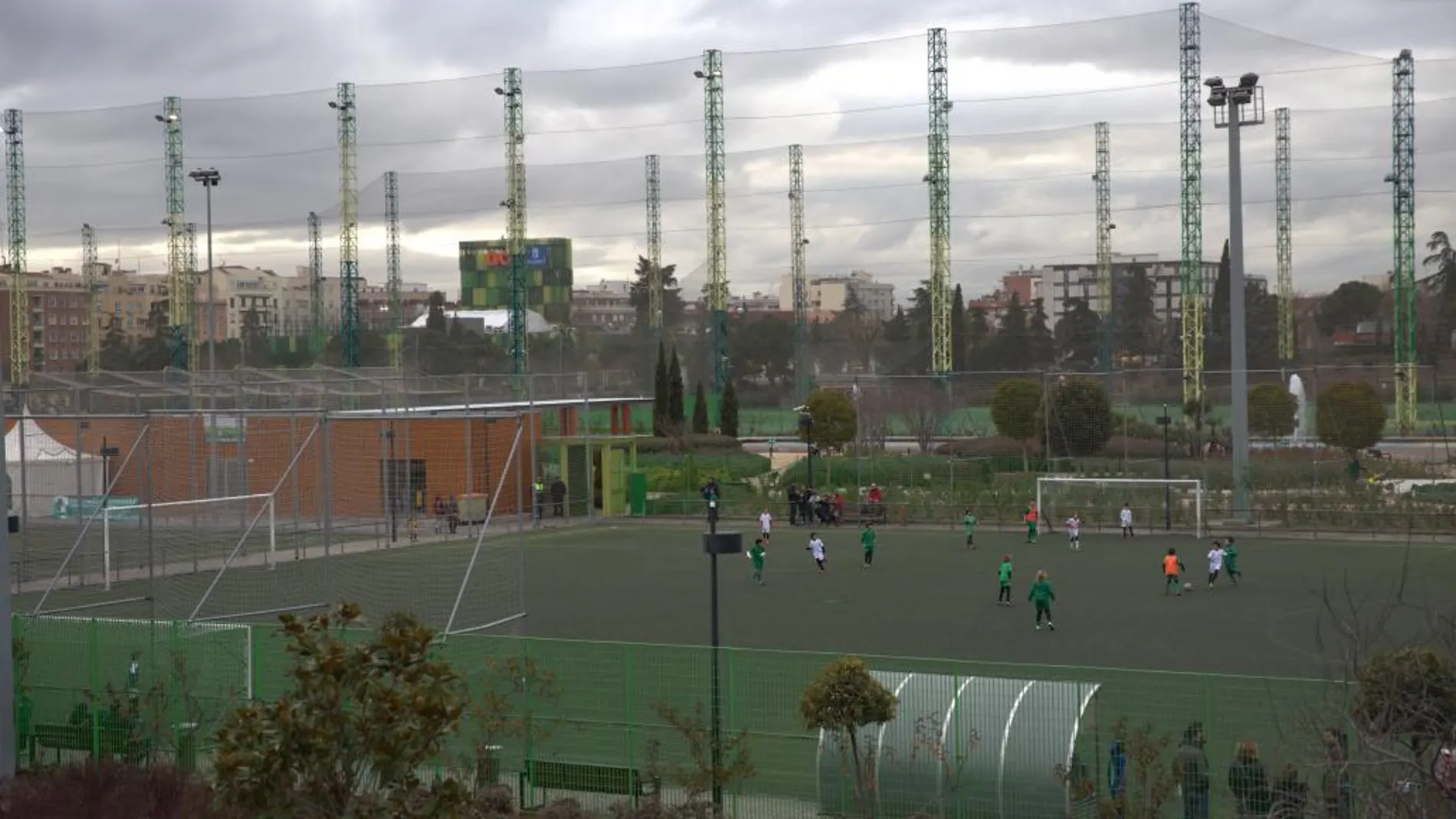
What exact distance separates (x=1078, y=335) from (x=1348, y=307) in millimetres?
13706

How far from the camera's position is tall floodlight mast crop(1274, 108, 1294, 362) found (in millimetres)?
70625

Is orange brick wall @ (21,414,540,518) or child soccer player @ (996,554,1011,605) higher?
orange brick wall @ (21,414,540,518)

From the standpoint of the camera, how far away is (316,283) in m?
80.5

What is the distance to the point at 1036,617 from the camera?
23156 millimetres

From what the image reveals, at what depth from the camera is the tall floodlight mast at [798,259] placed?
75750 mm

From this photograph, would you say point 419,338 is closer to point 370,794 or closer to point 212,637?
point 212,637

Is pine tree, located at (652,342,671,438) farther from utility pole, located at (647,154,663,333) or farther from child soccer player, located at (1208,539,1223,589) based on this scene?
child soccer player, located at (1208,539,1223,589)

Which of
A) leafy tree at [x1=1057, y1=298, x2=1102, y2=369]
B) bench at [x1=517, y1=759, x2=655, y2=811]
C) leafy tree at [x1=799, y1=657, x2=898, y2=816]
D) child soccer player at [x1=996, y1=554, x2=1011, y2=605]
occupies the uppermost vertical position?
A: leafy tree at [x1=1057, y1=298, x2=1102, y2=369]

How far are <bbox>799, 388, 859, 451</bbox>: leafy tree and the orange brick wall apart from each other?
14.9 metres

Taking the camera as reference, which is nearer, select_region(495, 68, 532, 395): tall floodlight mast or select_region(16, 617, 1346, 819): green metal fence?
select_region(16, 617, 1346, 819): green metal fence

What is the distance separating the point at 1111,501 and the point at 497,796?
27.6 meters

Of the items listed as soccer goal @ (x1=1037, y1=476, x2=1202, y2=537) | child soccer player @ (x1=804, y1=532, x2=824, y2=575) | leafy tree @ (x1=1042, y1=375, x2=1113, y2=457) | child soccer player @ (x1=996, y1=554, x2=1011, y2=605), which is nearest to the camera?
child soccer player @ (x1=996, y1=554, x2=1011, y2=605)

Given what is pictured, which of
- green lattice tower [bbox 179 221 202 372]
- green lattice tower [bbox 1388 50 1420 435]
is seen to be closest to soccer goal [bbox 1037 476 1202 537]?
green lattice tower [bbox 1388 50 1420 435]

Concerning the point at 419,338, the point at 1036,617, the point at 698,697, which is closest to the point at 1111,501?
the point at 1036,617
